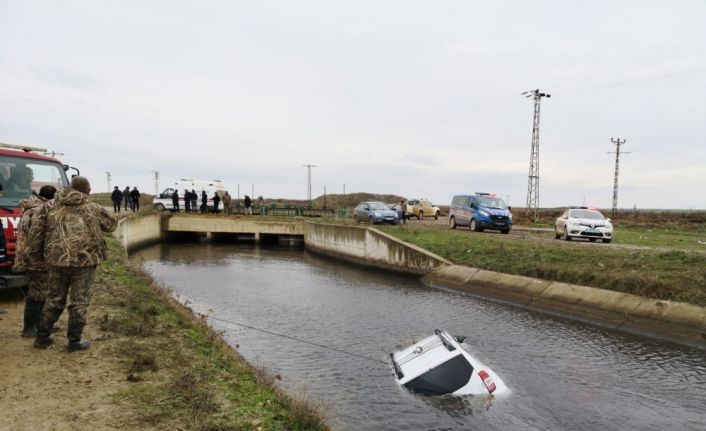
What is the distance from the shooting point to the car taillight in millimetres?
8820

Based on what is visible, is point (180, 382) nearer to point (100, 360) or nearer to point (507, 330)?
point (100, 360)

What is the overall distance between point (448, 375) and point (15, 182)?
32.9 ft

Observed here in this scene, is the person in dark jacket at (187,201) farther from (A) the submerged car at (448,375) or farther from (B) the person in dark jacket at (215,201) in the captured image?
(A) the submerged car at (448,375)

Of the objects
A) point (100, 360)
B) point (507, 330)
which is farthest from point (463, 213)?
point (100, 360)

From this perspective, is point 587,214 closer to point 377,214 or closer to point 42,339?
point 377,214

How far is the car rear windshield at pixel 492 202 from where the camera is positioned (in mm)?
28641

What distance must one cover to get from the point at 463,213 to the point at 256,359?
2233 cm

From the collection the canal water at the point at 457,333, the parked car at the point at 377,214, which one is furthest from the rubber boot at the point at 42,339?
the parked car at the point at 377,214

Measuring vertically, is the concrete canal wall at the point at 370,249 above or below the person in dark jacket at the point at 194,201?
below

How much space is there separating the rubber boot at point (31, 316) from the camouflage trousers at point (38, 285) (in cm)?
17

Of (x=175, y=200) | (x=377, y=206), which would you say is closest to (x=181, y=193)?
(x=175, y=200)

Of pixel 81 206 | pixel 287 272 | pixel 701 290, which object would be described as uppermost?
pixel 81 206

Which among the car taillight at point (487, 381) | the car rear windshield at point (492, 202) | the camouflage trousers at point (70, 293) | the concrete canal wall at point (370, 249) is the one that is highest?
the car rear windshield at point (492, 202)

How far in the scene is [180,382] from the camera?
6012 mm
